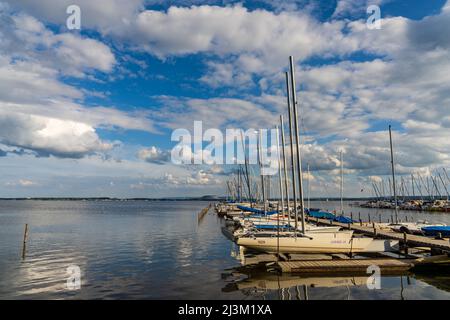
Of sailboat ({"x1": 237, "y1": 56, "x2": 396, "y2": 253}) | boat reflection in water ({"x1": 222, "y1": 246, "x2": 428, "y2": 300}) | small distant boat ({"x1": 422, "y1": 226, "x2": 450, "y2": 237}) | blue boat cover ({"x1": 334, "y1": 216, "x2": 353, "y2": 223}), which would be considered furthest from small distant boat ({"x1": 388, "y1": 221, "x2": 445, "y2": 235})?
boat reflection in water ({"x1": 222, "y1": 246, "x2": 428, "y2": 300})

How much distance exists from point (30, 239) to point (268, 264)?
34.7 meters

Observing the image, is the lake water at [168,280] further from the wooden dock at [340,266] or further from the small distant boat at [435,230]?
the small distant boat at [435,230]

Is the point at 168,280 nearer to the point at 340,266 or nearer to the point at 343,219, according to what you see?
the point at 340,266

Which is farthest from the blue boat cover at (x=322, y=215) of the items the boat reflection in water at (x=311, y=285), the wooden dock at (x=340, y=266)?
the boat reflection in water at (x=311, y=285)

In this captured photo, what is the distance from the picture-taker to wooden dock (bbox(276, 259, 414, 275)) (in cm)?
2336

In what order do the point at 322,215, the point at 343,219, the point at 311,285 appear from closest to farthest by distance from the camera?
the point at 311,285, the point at 343,219, the point at 322,215

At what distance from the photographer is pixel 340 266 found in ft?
78.1

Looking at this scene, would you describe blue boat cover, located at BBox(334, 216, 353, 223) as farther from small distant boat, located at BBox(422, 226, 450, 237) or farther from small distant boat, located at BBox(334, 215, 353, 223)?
small distant boat, located at BBox(422, 226, 450, 237)

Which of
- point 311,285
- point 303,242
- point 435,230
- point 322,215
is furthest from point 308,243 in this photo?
point 322,215

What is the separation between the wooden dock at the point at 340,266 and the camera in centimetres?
2336

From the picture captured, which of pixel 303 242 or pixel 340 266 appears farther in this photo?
pixel 303 242

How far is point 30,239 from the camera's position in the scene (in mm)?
45281
